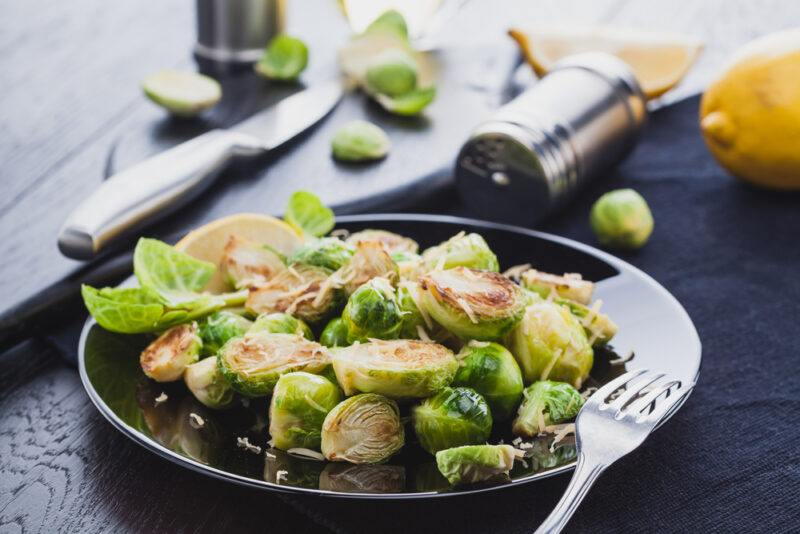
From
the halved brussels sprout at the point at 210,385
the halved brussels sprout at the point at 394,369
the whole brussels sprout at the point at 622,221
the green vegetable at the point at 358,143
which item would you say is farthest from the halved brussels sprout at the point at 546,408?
the green vegetable at the point at 358,143

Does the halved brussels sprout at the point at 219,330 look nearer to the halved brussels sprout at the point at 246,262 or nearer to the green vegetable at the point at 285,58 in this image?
the halved brussels sprout at the point at 246,262

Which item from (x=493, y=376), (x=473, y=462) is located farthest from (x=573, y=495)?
(x=493, y=376)

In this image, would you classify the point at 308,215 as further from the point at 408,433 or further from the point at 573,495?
the point at 573,495

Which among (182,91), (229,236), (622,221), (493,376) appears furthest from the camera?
(182,91)

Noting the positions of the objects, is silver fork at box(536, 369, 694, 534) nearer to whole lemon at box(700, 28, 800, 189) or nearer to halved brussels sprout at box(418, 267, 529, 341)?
halved brussels sprout at box(418, 267, 529, 341)

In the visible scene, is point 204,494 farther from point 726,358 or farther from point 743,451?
point 726,358

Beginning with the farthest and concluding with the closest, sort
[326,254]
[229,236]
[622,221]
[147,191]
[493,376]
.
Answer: [622,221] < [147,191] < [229,236] < [326,254] < [493,376]

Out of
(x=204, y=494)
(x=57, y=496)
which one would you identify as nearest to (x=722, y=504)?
(x=204, y=494)

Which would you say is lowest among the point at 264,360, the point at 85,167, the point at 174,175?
the point at 85,167
